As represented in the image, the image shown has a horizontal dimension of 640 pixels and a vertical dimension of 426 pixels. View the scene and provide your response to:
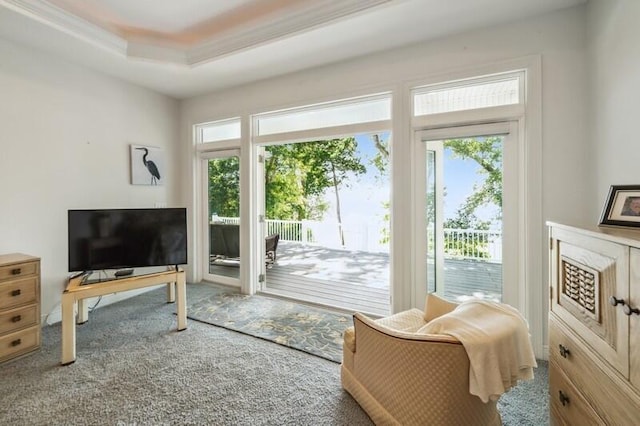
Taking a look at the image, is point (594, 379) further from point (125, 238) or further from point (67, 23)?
point (67, 23)

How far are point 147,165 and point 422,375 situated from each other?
13.7 ft

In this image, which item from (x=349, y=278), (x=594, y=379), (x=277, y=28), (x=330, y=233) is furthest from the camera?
(x=330, y=233)

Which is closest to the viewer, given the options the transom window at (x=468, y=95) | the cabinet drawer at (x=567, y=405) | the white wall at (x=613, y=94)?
the cabinet drawer at (x=567, y=405)

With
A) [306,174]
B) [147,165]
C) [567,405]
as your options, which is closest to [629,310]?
[567,405]

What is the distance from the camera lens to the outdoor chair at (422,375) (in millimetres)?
1291

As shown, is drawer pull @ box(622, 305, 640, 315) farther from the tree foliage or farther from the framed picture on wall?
the tree foliage

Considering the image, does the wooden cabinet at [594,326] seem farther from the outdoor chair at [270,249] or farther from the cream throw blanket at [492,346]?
the outdoor chair at [270,249]

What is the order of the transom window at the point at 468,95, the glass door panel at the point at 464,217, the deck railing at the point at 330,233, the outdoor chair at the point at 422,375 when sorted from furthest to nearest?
the deck railing at the point at 330,233
the glass door panel at the point at 464,217
the transom window at the point at 468,95
the outdoor chair at the point at 422,375

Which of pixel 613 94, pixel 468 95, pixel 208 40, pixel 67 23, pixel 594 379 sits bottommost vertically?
pixel 594 379

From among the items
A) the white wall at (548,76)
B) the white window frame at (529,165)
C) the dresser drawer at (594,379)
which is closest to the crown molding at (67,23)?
the white wall at (548,76)

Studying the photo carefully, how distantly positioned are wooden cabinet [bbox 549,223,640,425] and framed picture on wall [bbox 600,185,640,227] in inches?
10.1

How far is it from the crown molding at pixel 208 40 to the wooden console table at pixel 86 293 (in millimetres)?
2285

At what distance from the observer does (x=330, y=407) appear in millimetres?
1864

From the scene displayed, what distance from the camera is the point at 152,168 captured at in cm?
412
